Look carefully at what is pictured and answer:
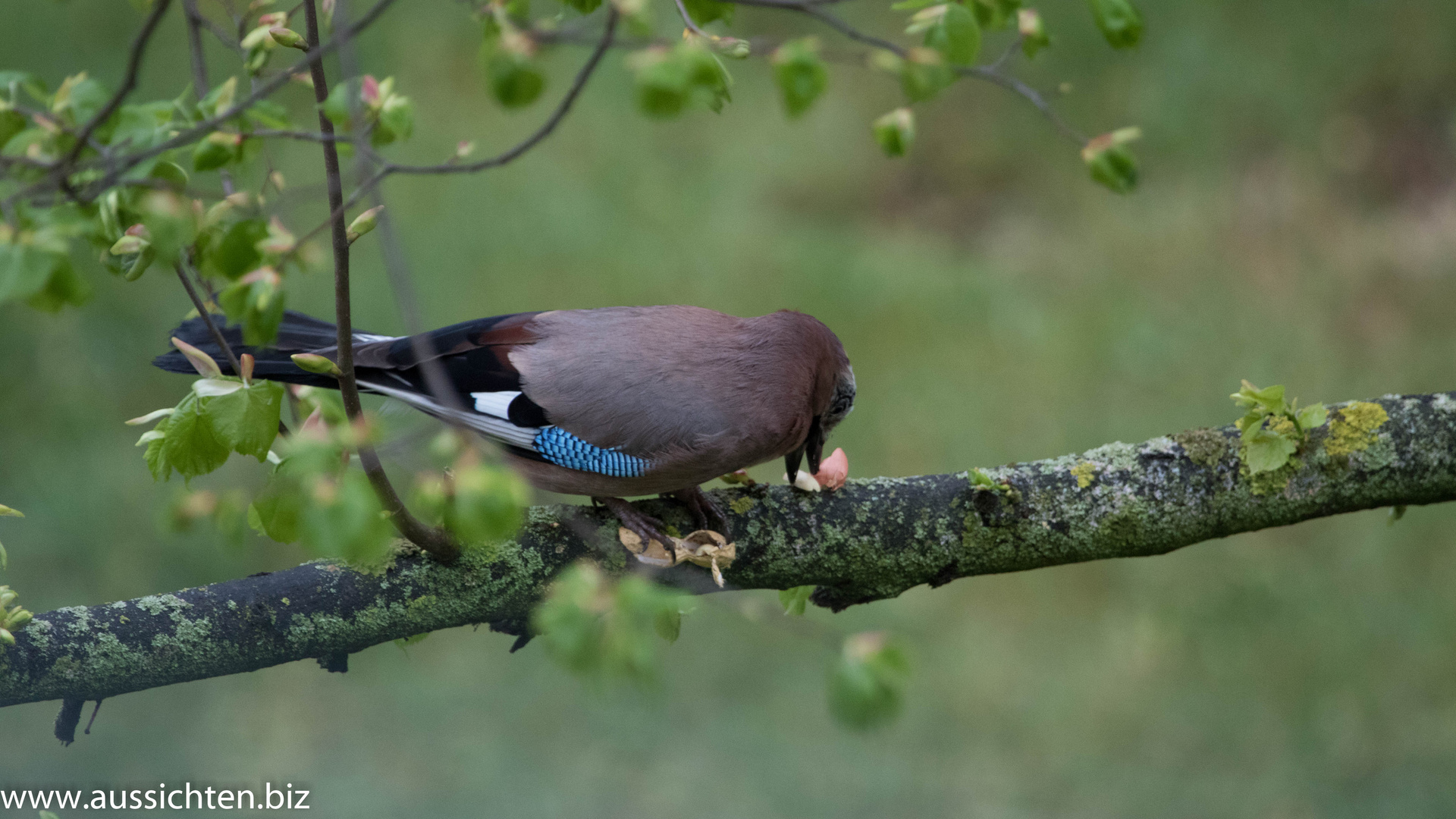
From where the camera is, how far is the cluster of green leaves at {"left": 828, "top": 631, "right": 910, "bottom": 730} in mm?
1027

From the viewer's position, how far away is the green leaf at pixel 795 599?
2240mm

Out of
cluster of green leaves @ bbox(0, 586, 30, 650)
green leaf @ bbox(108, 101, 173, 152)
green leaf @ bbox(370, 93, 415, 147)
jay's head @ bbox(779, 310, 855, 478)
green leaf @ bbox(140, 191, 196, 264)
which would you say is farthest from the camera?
jay's head @ bbox(779, 310, 855, 478)

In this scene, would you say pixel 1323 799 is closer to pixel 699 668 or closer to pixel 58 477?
pixel 699 668

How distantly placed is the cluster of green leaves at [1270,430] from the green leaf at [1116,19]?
0.81 meters

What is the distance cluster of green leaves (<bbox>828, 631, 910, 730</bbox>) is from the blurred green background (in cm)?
287

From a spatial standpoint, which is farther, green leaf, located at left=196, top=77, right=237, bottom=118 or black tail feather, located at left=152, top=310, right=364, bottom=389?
black tail feather, located at left=152, top=310, right=364, bottom=389

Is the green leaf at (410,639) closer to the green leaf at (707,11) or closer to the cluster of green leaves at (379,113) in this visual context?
the cluster of green leaves at (379,113)

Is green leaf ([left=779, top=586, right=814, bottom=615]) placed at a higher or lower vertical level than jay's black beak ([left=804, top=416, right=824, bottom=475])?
lower

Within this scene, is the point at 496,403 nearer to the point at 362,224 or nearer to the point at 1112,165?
the point at 362,224

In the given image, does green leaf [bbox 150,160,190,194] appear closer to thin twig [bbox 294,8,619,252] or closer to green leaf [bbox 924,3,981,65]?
thin twig [bbox 294,8,619,252]

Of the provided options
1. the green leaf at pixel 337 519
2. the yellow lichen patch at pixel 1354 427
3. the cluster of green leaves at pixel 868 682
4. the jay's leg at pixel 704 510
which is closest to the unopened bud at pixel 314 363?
the green leaf at pixel 337 519

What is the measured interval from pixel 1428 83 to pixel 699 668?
13.5 feet

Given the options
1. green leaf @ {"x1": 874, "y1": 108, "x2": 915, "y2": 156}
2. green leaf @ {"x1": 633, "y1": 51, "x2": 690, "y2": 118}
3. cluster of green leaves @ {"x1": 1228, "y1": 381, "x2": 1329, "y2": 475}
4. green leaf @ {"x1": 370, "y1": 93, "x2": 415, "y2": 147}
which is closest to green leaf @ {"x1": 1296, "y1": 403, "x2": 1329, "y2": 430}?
cluster of green leaves @ {"x1": 1228, "y1": 381, "x2": 1329, "y2": 475}

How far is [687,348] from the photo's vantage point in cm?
220
